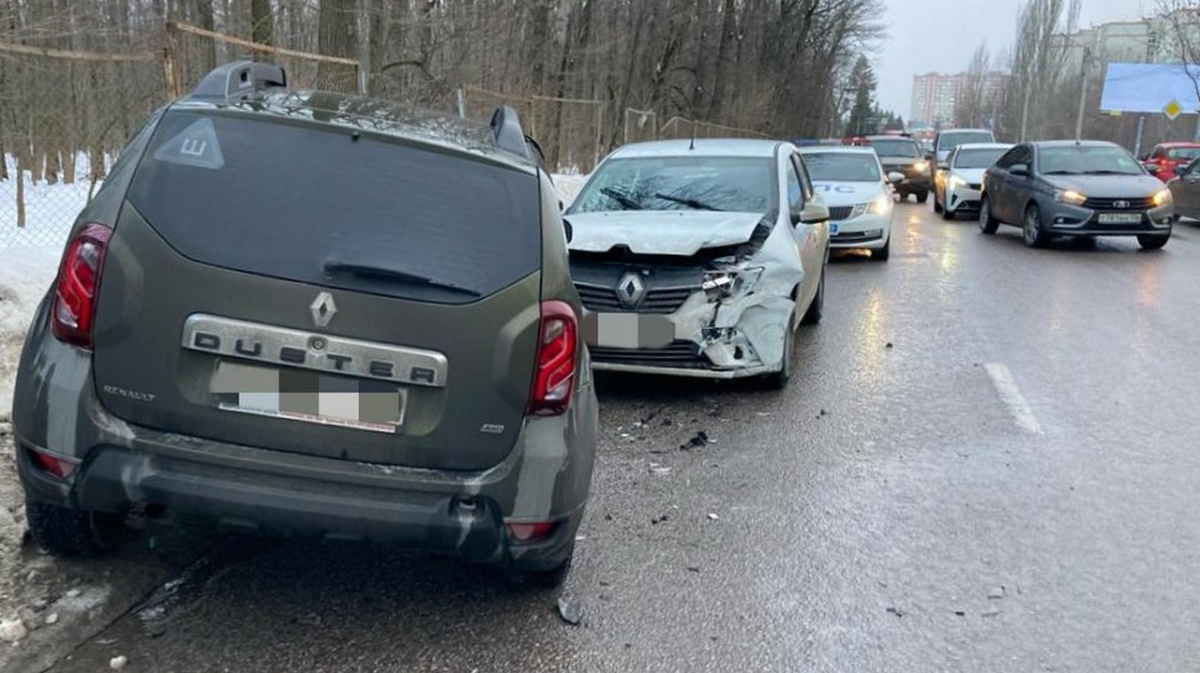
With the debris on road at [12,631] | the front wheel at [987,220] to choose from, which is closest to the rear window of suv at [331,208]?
the debris on road at [12,631]

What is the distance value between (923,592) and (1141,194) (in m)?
12.7

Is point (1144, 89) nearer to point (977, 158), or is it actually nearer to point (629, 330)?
point (977, 158)

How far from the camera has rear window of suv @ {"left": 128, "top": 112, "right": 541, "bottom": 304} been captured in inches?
110

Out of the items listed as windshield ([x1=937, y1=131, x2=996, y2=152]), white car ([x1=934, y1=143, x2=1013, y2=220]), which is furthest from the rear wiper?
windshield ([x1=937, y1=131, x2=996, y2=152])

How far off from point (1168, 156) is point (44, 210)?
97.0 feet

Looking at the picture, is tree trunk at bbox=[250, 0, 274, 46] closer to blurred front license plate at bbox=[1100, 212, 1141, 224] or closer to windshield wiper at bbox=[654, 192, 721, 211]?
windshield wiper at bbox=[654, 192, 721, 211]

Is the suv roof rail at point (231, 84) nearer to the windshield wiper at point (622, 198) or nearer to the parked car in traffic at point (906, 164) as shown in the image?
the windshield wiper at point (622, 198)

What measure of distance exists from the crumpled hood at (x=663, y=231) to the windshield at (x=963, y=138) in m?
24.3

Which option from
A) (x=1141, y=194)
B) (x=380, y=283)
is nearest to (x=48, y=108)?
(x=380, y=283)

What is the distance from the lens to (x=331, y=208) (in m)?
2.85

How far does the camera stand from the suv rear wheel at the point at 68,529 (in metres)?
3.15

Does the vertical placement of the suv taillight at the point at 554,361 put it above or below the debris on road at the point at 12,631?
above

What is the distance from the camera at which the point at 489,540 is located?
2.92 m

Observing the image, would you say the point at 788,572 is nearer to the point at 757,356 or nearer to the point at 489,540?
the point at 489,540
